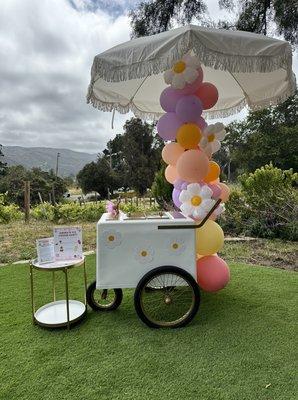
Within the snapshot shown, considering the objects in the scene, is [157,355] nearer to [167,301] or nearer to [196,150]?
[167,301]

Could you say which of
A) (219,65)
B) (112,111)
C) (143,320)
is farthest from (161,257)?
(112,111)

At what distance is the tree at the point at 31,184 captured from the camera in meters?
19.4

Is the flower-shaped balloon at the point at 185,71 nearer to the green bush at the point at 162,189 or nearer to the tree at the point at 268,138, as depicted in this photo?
the green bush at the point at 162,189

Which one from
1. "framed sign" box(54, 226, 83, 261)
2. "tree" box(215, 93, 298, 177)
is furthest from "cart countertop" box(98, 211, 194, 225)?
"tree" box(215, 93, 298, 177)

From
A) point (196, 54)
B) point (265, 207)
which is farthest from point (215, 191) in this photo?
point (265, 207)

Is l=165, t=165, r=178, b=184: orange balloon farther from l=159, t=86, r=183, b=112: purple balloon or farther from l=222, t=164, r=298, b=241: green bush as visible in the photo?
l=222, t=164, r=298, b=241: green bush

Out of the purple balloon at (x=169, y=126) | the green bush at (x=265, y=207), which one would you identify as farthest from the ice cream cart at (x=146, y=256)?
the green bush at (x=265, y=207)

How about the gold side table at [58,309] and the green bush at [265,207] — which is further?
the green bush at [265,207]

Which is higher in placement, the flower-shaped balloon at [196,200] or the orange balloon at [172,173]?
the orange balloon at [172,173]

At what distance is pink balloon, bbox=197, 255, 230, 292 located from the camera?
2.85m

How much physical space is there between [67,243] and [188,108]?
1.55m

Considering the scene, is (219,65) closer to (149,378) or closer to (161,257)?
(161,257)

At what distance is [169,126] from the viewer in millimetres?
3080

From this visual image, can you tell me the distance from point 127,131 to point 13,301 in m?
22.5
